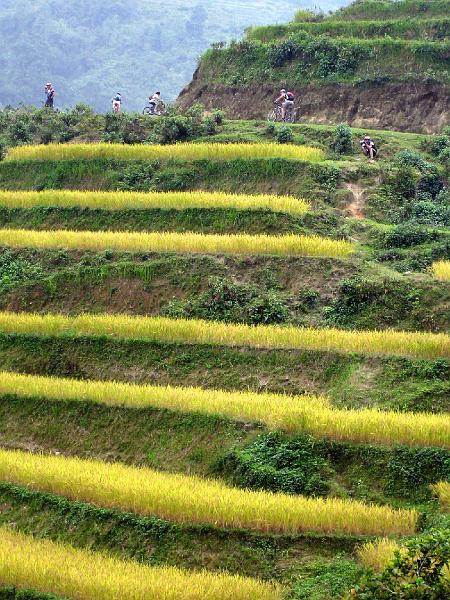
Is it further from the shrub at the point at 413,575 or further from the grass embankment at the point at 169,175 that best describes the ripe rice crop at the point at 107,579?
the grass embankment at the point at 169,175

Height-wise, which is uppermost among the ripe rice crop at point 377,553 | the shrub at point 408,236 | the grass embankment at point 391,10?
the grass embankment at point 391,10

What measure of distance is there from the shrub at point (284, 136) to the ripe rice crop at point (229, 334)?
740cm

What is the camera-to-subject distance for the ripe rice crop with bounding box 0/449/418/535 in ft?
32.2

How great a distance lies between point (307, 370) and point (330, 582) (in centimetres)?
488

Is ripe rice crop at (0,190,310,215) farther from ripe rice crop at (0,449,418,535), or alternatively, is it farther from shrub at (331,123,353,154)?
ripe rice crop at (0,449,418,535)

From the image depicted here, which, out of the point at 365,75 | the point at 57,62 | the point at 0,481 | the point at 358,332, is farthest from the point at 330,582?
the point at 57,62

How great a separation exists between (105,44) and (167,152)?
159 feet

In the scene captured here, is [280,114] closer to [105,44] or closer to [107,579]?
[107,579]

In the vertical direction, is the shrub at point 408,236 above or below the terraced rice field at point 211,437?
above

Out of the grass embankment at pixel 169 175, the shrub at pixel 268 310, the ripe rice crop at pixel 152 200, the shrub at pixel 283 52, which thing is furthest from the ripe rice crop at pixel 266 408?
the shrub at pixel 283 52

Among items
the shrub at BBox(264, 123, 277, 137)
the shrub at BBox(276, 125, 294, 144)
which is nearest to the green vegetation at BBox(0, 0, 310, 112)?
the shrub at BBox(264, 123, 277, 137)

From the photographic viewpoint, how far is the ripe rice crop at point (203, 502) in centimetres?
980

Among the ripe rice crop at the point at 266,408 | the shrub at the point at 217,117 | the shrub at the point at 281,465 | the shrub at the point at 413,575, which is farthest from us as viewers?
the shrub at the point at 217,117

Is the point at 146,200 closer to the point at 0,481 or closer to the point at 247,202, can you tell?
the point at 247,202
